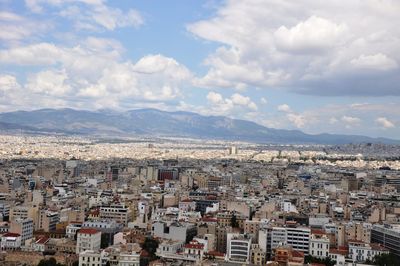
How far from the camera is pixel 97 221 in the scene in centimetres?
3228

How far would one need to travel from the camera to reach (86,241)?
91.1 feet

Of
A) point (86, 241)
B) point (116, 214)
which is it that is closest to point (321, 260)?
point (86, 241)

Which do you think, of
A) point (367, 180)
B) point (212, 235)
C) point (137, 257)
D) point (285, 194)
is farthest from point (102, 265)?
point (367, 180)

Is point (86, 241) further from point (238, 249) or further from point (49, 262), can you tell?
point (238, 249)

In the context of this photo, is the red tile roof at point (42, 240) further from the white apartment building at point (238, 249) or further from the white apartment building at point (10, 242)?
the white apartment building at point (238, 249)

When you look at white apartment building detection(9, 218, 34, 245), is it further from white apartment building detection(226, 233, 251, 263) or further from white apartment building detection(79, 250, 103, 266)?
white apartment building detection(226, 233, 251, 263)

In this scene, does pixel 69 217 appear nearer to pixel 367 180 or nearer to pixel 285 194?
pixel 285 194

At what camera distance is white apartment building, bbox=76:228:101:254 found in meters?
27.6

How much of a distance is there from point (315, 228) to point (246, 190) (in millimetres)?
18869

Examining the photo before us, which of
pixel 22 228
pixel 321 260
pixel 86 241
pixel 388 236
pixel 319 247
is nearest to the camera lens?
pixel 321 260

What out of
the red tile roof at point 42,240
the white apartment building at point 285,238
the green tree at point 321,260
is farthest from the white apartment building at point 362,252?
the red tile roof at point 42,240

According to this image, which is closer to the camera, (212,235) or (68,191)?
(212,235)

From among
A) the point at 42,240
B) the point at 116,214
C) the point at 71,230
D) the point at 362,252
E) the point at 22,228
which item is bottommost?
the point at 42,240

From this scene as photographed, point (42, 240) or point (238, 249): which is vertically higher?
point (238, 249)
